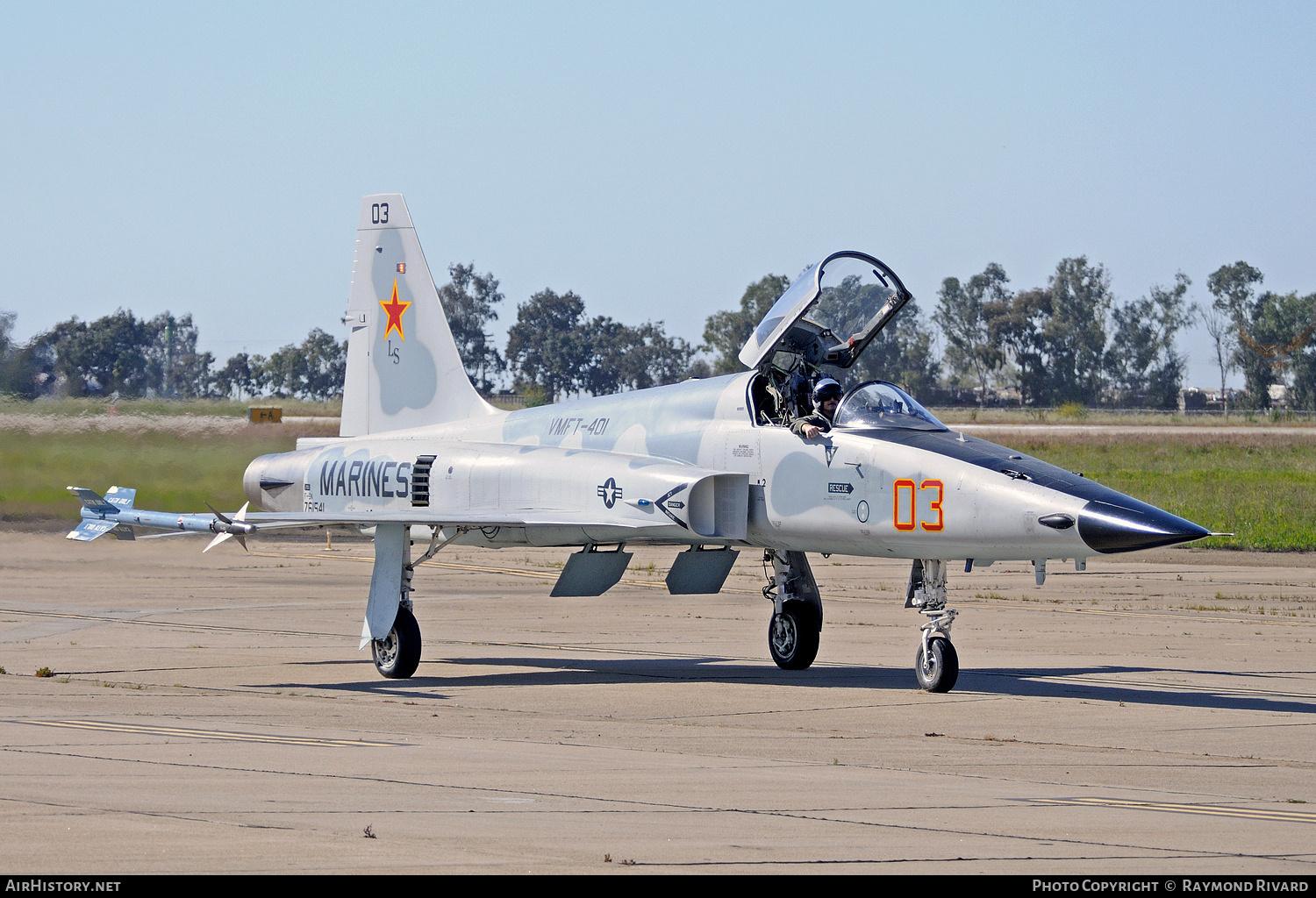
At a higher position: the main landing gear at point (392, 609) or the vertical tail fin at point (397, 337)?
the vertical tail fin at point (397, 337)

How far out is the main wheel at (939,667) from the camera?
13.3 m

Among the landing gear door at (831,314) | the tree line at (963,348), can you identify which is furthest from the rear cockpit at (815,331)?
the tree line at (963,348)

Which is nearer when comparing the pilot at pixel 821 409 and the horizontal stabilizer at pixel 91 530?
the pilot at pixel 821 409

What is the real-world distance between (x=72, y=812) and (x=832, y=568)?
2303 cm

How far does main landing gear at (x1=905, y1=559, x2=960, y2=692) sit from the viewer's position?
1336 cm

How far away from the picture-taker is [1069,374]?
5315 inches

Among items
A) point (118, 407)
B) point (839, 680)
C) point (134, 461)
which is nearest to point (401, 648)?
point (839, 680)

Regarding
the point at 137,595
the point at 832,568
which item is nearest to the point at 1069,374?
the point at 832,568

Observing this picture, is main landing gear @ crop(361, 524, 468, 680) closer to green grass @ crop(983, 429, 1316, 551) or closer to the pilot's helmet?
the pilot's helmet

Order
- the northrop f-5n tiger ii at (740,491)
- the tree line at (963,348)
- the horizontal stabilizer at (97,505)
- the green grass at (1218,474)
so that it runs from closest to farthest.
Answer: the northrop f-5n tiger ii at (740,491)
the horizontal stabilizer at (97,505)
the green grass at (1218,474)
the tree line at (963,348)

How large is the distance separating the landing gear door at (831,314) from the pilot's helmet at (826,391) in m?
0.69

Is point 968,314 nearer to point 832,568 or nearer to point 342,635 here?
point 832,568

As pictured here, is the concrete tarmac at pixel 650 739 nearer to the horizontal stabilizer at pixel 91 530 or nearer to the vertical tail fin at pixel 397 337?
the horizontal stabilizer at pixel 91 530

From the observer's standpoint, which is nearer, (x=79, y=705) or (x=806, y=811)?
(x=806, y=811)
